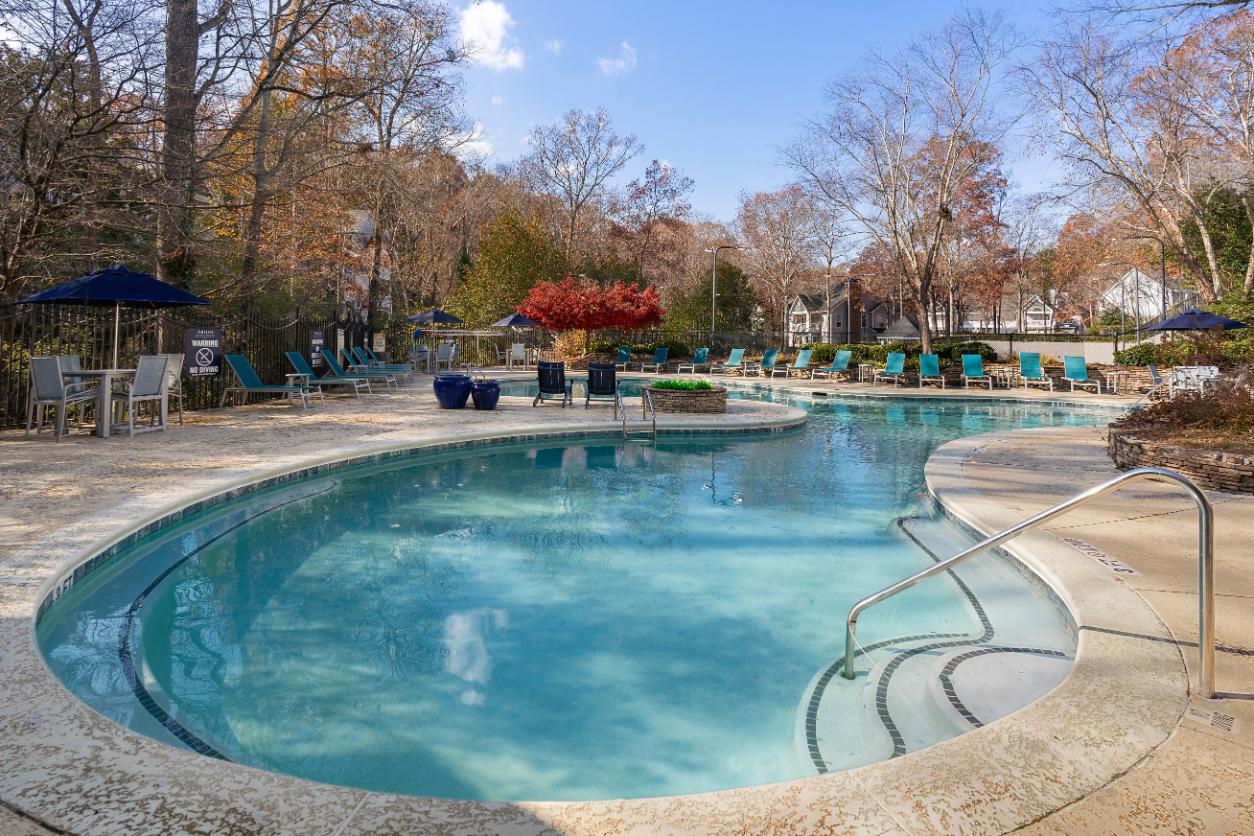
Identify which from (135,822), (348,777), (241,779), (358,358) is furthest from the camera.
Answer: (358,358)

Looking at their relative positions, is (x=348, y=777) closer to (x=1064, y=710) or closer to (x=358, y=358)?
(x=1064, y=710)

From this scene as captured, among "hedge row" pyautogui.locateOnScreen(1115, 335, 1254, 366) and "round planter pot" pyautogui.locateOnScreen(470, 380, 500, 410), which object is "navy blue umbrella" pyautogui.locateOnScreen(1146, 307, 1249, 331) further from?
"round planter pot" pyautogui.locateOnScreen(470, 380, 500, 410)

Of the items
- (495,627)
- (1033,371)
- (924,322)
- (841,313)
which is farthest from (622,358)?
(841,313)

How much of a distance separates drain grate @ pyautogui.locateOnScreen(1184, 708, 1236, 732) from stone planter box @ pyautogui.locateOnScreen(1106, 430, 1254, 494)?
Result: 4.72m

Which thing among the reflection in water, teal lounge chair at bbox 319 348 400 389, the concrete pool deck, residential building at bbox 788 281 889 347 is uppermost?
residential building at bbox 788 281 889 347

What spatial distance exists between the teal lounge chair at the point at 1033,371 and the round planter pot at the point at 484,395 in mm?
14925

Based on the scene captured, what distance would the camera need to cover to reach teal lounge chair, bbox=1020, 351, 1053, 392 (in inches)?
798

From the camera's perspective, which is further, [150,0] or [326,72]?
[326,72]

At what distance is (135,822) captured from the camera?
1983 millimetres

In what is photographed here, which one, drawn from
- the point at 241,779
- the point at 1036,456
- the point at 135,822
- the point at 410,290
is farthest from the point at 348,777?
the point at 410,290

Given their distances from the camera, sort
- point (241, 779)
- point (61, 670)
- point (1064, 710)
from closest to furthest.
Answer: point (241, 779) → point (1064, 710) → point (61, 670)

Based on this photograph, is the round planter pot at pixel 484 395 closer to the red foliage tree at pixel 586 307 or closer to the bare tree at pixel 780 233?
the red foliage tree at pixel 586 307

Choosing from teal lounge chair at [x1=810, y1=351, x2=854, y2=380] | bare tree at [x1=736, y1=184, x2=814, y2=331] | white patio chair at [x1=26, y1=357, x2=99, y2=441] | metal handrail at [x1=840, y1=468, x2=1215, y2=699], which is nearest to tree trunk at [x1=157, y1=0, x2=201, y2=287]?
white patio chair at [x1=26, y1=357, x2=99, y2=441]

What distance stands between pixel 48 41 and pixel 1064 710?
11.7 meters
